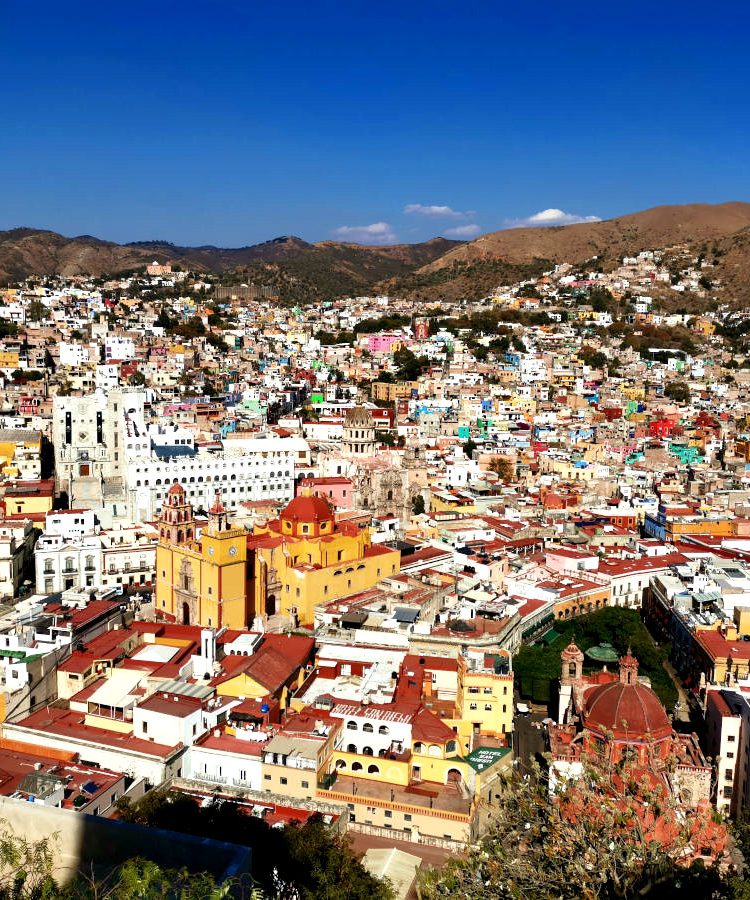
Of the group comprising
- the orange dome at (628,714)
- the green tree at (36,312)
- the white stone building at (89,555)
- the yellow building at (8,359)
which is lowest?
the orange dome at (628,714)

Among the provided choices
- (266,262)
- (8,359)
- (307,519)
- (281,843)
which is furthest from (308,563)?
(266,262)

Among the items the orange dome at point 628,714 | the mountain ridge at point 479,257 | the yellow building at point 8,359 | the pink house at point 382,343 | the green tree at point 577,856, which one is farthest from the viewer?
the mountain ridge at point 479,257

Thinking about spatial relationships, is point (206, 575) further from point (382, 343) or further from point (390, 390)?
point (382, 343)

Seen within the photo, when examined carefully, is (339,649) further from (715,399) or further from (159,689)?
(715,399)

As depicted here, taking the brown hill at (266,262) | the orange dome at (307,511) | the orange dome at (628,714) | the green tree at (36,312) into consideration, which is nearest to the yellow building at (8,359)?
the green tree at (36,312)

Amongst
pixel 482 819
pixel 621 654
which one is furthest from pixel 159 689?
pixel 621 654

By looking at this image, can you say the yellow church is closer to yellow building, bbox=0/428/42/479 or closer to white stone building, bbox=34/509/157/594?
white stone building, bbox=34/509/157/594

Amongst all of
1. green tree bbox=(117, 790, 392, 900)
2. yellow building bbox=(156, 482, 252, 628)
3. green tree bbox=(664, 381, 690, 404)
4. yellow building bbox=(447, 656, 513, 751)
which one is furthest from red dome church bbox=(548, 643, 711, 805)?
green tree bbox=(664, 381, 690, 404)

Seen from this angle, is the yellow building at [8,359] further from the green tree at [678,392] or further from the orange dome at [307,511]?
the green tree at [678,392]
